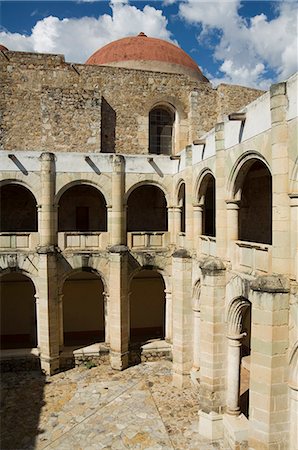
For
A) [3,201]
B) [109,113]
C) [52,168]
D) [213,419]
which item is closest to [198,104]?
[109,113]

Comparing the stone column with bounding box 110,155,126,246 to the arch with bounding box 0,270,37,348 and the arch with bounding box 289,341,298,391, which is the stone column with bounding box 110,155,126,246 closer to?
the arch with bounding box 0,270,37,348

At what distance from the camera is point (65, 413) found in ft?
38.3

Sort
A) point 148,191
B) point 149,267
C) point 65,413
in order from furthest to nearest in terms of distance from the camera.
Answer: point 148,191 → point 149,267 → point 65,413

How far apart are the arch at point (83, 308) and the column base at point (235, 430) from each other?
373 inches

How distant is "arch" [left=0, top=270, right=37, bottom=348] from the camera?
58.9ft

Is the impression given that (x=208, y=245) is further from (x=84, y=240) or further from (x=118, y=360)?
(x=118, y=360)

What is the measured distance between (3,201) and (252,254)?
1275 centimetres

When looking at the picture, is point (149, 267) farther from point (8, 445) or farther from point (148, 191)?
point (8, 445)

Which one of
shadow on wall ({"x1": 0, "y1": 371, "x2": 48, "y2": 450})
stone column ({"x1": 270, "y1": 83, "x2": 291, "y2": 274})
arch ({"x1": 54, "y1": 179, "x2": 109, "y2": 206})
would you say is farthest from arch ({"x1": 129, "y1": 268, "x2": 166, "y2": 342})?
stone column ({"x1": 270, "y1": 83, "x2": 291, "y2": 274})

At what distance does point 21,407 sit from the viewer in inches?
476

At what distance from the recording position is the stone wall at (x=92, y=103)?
54.5ft

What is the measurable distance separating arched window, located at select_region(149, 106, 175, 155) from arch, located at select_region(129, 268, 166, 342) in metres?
6.37

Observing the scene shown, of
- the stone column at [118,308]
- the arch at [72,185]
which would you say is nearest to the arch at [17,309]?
the stone column at [118,308]

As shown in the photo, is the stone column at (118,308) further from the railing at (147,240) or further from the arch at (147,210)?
the arch at (147,210)
